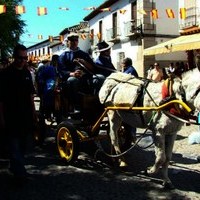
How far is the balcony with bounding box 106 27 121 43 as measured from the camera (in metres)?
35.0

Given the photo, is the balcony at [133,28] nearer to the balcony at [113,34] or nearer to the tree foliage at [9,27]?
the balcony at [113,34]

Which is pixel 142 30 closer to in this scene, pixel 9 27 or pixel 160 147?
pixel 9 27

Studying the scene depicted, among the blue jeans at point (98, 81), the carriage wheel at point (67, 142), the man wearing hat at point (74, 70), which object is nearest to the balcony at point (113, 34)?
the man wearing hat at point (74, 70)

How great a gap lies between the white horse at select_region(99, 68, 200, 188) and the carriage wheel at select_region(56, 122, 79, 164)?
0.60m

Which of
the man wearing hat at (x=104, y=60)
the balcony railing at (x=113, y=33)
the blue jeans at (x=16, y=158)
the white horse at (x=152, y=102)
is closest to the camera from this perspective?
the white horse at (x=152, y=102)

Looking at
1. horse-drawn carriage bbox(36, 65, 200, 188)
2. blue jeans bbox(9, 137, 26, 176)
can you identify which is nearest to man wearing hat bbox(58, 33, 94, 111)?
horse-drawn carriage bbox(36, 65, 200, 188)

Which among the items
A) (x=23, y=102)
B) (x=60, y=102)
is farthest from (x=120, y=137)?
(x=23, y=102)

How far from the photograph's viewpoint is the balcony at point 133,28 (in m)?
31.0

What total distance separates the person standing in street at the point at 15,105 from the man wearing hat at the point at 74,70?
1418mm

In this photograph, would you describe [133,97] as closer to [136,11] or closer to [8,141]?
[8,141]

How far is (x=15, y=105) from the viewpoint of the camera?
5832 mm

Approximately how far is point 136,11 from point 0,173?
2694 centimetres

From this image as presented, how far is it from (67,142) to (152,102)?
1.95 m

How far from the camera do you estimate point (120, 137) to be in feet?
25.5
